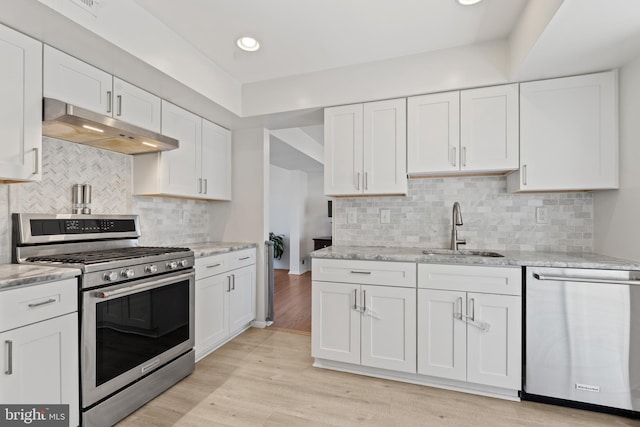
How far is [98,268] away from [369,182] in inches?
79.2

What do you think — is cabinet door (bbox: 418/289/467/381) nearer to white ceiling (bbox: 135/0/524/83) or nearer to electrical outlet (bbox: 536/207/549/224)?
electrical outlet (bbox: 536/207/549/224)

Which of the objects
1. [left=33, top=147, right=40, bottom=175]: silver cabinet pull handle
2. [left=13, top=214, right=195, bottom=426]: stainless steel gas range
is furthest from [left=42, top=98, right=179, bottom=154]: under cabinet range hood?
[left=13, top=214, right=195, bottom=426]: stainless steel gas range

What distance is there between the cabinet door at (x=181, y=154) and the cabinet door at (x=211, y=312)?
34.3 inches

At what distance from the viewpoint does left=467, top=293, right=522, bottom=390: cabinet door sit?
2.07 m

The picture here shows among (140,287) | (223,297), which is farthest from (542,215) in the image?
(140,287)

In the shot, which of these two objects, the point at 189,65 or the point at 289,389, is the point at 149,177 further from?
the point at 289,389

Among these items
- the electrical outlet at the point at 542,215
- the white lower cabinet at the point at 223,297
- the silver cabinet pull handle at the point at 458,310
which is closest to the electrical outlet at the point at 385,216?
the silver cabinet pull handle at the point at 458,310

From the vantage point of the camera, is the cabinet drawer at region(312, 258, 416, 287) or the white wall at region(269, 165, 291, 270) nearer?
the cabinet drawer at region(312, 258, 416, 287)

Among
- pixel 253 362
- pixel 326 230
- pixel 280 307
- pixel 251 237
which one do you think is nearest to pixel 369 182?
pixel 251 237

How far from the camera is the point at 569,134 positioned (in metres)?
2.26

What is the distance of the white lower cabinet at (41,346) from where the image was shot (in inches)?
54.0

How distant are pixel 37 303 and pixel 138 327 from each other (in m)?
0.60

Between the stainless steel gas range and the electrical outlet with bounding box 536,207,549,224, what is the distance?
2.82 metres

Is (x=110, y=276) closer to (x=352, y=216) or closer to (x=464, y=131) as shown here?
(x=352, y=216)
